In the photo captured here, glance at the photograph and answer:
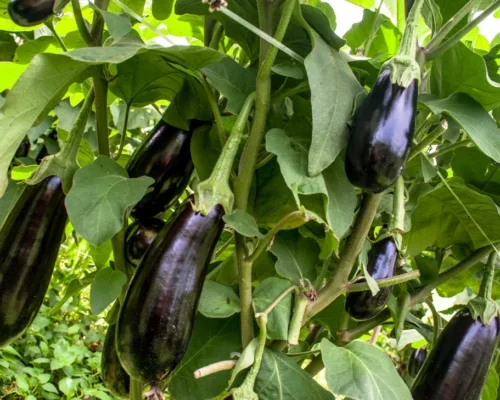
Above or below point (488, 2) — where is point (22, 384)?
below

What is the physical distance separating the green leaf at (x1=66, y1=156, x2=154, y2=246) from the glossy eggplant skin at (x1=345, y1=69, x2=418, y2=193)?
0.60ft

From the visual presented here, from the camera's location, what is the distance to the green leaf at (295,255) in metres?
0.61

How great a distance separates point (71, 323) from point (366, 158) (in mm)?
1914

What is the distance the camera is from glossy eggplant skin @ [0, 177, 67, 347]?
556 mm

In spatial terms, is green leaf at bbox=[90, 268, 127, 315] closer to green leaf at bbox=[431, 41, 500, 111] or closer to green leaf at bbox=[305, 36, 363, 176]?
green leaf at bbox=[305, 36, 363, 176]

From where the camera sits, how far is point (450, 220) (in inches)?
28.6

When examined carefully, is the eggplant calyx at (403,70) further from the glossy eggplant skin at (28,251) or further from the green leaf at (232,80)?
the glossy eggplant skin at (28,251)

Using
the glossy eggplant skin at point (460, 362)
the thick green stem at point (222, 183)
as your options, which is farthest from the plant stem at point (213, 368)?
the glossy eggplant skin at point (460, 362)

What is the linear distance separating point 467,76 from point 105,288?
409 millimetres

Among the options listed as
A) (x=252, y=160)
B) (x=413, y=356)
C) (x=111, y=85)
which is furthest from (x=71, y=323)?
(x=252, y=160)

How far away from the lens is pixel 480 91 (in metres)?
0.57

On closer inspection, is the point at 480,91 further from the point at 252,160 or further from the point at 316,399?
the point at 316,399

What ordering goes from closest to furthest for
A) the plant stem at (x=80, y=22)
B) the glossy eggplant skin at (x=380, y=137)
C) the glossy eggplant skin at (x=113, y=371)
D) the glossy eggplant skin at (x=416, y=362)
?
the glossy eggplant skin at (x=380, y=137), the plant stem at (x=80, y=22), the glossy eggplant skin at (x=113, y=371), the glossy eggplant skin at (x=416, y=362)

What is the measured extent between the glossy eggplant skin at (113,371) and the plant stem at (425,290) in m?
0.26
